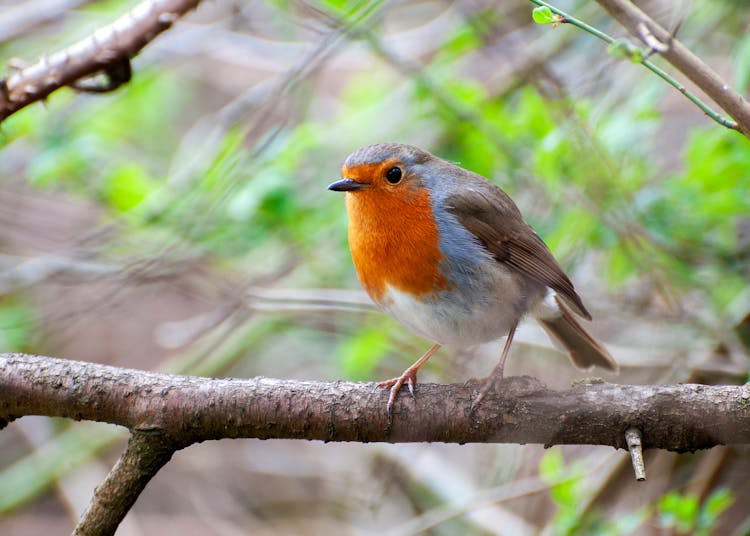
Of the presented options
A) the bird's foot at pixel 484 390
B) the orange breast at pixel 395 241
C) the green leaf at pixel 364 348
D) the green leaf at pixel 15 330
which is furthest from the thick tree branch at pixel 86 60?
the green leaf at pixel 15 330

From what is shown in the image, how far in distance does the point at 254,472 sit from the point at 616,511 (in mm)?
3070

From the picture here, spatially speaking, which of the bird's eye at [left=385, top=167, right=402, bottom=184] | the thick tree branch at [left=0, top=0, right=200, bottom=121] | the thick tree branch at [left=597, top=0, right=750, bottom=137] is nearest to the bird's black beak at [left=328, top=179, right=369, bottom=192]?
the bird's eye at [left=385, top=167, right=402, bottom=184]

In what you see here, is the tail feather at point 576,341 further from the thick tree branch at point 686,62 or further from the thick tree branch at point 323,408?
the thick tree branch at point 686,62

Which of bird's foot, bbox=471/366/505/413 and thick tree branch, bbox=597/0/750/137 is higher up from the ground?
thick tree branch, bbox=597/0/750/137

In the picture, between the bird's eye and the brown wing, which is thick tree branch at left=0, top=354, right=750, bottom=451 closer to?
the brown wing

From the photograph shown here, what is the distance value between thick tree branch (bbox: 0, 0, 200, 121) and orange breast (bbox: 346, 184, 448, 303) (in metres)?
1.07

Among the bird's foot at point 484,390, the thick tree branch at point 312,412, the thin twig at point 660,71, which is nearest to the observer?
the thin twig at point 660,71

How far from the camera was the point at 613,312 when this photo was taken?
4227 millimetres

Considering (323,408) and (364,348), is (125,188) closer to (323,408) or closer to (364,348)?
(364,348)

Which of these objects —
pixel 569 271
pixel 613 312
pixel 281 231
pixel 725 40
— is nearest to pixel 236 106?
pixel 281 231

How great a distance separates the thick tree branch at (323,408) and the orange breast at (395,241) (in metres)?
0.66

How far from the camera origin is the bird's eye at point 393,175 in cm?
332

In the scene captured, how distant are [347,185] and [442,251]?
45 cm

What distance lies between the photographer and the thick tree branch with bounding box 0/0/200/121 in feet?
8.41
